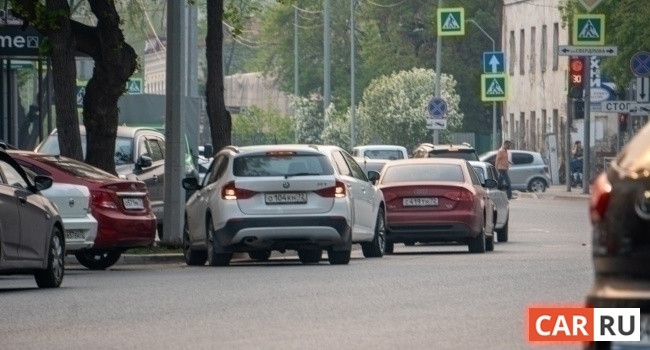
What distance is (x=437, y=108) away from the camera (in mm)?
63062

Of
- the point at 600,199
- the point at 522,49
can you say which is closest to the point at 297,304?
the point at 600,199

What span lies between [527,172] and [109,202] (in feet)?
162

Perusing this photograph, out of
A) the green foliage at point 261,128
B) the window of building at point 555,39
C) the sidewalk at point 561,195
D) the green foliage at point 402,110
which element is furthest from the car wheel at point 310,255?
the green foliage at point 261,128

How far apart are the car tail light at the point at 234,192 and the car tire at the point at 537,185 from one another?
1927 inches

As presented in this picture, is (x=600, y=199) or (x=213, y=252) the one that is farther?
(x=213, y=252)

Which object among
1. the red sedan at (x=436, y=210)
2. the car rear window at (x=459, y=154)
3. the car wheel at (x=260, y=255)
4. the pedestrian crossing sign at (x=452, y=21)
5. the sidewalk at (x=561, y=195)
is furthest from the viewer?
the pedestrian crossing sign at (x=452, y=21)

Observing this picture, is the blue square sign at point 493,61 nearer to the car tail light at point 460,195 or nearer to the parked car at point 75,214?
the car tail light at point 460,195

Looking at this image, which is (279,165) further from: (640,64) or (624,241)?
(640,64)

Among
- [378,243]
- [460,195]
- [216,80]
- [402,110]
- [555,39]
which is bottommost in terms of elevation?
[378,243]

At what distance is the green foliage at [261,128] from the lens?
129000 millimetres

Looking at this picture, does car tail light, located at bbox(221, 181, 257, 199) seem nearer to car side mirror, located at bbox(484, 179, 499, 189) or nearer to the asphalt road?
the asphalt road

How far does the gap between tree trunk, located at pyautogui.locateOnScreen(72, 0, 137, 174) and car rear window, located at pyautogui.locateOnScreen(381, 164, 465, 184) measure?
13.2ft

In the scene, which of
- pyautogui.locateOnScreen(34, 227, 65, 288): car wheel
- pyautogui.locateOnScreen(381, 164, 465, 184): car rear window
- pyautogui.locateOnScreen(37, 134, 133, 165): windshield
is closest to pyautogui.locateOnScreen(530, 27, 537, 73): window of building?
pyautogui.locateOnScreen(37, 134, 133, 165): windshield

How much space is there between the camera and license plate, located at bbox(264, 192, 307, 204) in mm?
24141
